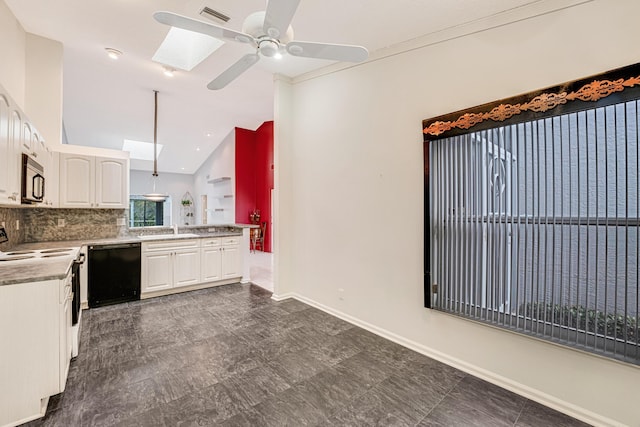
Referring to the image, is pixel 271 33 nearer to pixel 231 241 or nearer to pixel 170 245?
pixel 170 245

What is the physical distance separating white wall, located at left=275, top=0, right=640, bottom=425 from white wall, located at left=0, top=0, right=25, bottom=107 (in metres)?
2.91

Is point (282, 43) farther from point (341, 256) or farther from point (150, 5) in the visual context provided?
point (341, 256)

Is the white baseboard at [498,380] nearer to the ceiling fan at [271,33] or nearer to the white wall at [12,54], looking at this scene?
the ceiling fan at [271,33]

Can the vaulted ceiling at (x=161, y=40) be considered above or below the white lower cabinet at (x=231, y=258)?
above

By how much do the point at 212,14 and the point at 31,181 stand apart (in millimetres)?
2281

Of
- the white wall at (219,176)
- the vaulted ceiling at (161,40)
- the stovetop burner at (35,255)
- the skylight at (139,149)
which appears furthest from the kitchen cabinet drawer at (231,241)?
the skylight at (139,149)

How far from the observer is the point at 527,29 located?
2.12 m

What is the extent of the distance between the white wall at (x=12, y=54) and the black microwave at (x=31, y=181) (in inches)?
32.4

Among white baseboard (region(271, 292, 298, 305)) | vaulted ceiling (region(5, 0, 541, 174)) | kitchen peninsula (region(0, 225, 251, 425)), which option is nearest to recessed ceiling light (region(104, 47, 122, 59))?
vaulted ceiling (region(5, 0, 541, 174))

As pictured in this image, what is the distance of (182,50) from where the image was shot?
409 cm

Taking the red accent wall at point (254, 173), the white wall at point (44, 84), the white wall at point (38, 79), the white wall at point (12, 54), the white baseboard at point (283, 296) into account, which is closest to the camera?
the white wall at point (12, 54)

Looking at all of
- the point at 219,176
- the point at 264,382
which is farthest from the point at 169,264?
the point at 219,176

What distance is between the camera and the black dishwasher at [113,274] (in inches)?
146

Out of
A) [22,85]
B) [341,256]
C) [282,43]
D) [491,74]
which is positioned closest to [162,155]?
[22,85]
